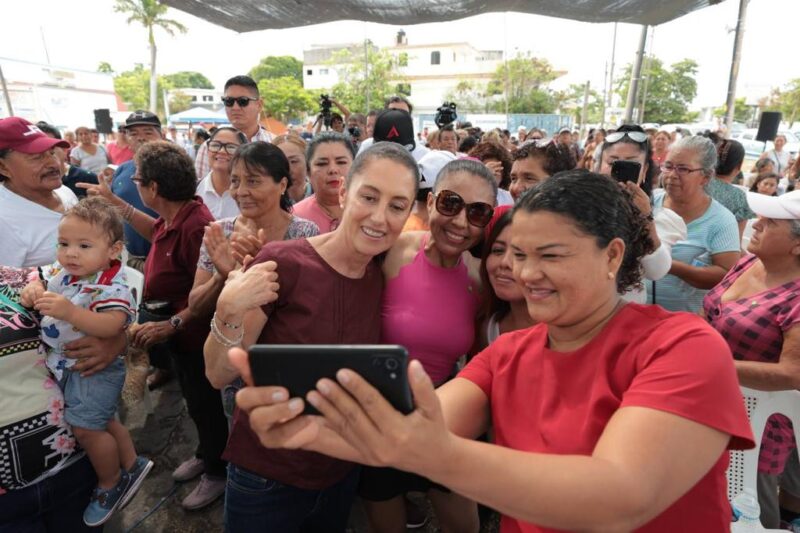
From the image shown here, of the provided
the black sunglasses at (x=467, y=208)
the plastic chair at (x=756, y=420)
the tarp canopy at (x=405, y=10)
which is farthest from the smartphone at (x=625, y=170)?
the tarp canopy at (x=405, y=10)

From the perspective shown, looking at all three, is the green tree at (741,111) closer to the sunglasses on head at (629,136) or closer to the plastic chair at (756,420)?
the sunglasses on head at (629,136)

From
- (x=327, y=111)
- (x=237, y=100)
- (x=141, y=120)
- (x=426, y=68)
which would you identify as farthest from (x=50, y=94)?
(x=426, y=68)

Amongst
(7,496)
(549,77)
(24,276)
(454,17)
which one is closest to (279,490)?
(7,496)

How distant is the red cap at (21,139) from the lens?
2598 millimetres

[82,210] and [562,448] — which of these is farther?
[82,210]

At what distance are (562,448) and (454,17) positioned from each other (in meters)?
6.62

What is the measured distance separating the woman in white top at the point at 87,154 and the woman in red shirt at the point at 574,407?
29.2 feet

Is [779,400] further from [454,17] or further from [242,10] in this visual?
[242,10]

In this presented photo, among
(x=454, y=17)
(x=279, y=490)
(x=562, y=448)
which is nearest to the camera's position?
(x=562, y=448)

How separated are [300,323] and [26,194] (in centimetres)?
225

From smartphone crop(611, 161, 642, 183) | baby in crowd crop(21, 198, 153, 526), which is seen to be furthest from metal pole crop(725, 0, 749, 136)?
baby in crowd crop(21, 198, 153, 526)

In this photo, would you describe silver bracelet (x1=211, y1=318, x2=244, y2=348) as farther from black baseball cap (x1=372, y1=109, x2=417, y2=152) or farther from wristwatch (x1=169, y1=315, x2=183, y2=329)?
black baseball cap (x1=372, y1=109, x2=417, y2=152)

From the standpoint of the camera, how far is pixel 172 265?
2770mm

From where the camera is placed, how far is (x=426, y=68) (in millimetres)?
56188
